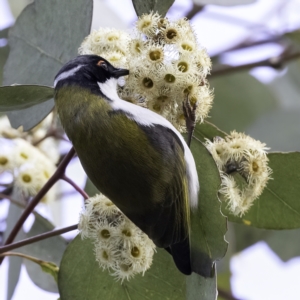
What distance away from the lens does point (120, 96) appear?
2.07 meters

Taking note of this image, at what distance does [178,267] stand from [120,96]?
0.60m

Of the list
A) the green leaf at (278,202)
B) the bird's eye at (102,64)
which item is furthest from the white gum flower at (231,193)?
the bird's eye at (102,64)

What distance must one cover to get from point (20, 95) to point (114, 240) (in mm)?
518

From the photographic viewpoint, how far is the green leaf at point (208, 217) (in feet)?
5.78

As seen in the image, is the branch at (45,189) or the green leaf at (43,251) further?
the green leaf at (43,251)

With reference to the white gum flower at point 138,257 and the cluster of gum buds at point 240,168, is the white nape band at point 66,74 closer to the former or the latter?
the cluster of gum buds at point 240,168

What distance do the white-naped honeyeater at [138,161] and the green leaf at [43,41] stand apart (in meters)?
0.11

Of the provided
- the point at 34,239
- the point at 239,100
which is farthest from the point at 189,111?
the point at 239,100

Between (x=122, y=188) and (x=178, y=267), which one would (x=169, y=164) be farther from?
(x=178, y=267)

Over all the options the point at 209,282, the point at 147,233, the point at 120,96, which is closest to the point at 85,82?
the point at 120,96

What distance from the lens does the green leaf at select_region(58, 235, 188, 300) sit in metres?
1.99

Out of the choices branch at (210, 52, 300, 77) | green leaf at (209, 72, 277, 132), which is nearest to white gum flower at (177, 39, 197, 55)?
branch at (210, 52, 300, 77)

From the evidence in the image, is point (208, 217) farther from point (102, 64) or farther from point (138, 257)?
point (102, 64)

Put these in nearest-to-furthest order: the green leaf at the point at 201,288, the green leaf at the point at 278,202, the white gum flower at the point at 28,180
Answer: the green leaf at the point at 201,288
the green leaf at the point at 278,202
the white gum flower at the point at 28,180
